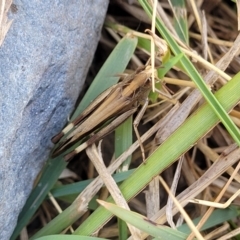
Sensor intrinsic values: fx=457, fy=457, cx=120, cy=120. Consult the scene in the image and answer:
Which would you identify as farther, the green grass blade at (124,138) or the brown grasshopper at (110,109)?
the green grass blade at (124,138)

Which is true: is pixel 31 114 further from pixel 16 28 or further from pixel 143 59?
pixel 143 59

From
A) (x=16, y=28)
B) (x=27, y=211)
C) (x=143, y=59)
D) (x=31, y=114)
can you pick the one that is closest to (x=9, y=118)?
(x=31, y=114)

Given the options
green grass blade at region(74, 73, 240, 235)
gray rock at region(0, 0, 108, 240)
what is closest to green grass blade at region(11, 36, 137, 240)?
gray rock at region(0, 0, 108, 240)

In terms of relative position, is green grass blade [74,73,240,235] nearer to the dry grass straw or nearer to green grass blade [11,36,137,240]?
the dry grass straw

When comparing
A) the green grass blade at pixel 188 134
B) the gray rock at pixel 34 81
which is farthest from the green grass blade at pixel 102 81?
the green grass blade at pixel 188 134

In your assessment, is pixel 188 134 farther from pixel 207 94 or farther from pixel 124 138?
pixel 124 138

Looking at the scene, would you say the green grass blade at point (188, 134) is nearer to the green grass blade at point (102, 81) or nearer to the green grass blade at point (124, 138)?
the green grass blade at point (124, 138)

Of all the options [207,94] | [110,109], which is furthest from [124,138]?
[207,94]
